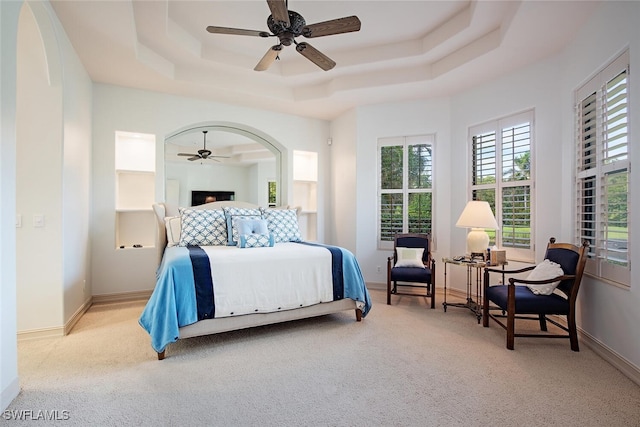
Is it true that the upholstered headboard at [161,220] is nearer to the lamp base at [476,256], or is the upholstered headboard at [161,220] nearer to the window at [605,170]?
the lamp base at [476,256]

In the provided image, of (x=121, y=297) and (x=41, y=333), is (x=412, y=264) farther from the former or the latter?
(x=41, y=333)

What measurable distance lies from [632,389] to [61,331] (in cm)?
447

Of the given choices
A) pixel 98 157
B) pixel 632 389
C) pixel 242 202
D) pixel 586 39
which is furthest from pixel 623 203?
pixel 98 157

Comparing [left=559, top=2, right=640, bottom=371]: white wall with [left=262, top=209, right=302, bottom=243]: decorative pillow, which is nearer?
[left=559, top=2, right=640, bottom=371]: white wall

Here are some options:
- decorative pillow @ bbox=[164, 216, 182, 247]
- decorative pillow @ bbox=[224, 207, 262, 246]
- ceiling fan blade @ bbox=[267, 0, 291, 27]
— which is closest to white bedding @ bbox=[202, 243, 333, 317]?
decorative pillow @ bbox=[224, 207, 262, 246]

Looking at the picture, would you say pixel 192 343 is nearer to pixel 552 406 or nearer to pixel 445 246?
pixel 552 406

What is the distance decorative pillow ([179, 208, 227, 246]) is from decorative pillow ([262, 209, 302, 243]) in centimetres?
56

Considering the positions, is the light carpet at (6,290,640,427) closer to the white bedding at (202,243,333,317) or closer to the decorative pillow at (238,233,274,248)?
the white bedding at (202,243,333,317)

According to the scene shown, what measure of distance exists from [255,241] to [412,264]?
2.01m

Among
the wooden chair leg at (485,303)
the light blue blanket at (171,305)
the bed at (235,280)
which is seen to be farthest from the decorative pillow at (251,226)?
the wooden chair leg at (485,303)

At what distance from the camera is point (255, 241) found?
12.0 feet

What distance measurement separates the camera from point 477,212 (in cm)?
369

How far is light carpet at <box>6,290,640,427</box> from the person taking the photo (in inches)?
74.1

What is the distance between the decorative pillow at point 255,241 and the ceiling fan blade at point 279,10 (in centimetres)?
209
